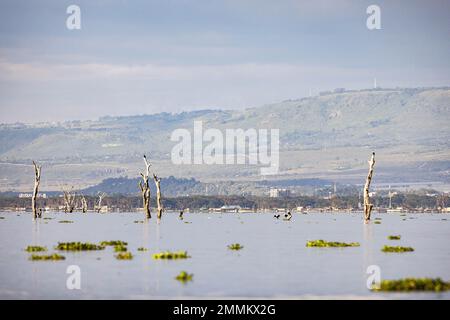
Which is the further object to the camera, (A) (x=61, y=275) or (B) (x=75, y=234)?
(B) (x=75, y=234)

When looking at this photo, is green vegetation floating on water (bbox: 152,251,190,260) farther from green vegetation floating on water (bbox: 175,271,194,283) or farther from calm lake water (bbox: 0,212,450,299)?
green vegetation floating on water (bbox: 175,271,194,283)

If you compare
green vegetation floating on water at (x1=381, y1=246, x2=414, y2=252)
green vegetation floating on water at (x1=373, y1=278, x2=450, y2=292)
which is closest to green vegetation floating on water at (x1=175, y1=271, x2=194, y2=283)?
green vegetation floating on water at (x1=373, y1=278, x2=450, y2=292)

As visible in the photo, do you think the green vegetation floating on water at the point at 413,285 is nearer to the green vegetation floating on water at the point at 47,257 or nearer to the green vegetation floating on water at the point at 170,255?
the green vegetation floating on water at the point at 170,255

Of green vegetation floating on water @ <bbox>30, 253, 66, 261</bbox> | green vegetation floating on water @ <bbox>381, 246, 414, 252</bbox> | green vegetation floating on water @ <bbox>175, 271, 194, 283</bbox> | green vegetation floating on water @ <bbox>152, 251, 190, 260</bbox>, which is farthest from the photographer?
green vegetation floating on water @ <bbox>381, 246, 414, 252</bbox>

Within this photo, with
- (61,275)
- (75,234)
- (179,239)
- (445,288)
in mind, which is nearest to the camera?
(445,288)

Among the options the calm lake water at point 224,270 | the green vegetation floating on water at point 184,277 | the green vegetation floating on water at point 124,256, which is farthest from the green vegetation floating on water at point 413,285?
the green vegetation floating on water at point 124,256

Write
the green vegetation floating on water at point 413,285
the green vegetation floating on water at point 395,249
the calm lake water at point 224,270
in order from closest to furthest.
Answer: the calm lake water at point 224,270, the green vegetation floating on water at point 413,285, the green vegetation floating on water at point 395,249
